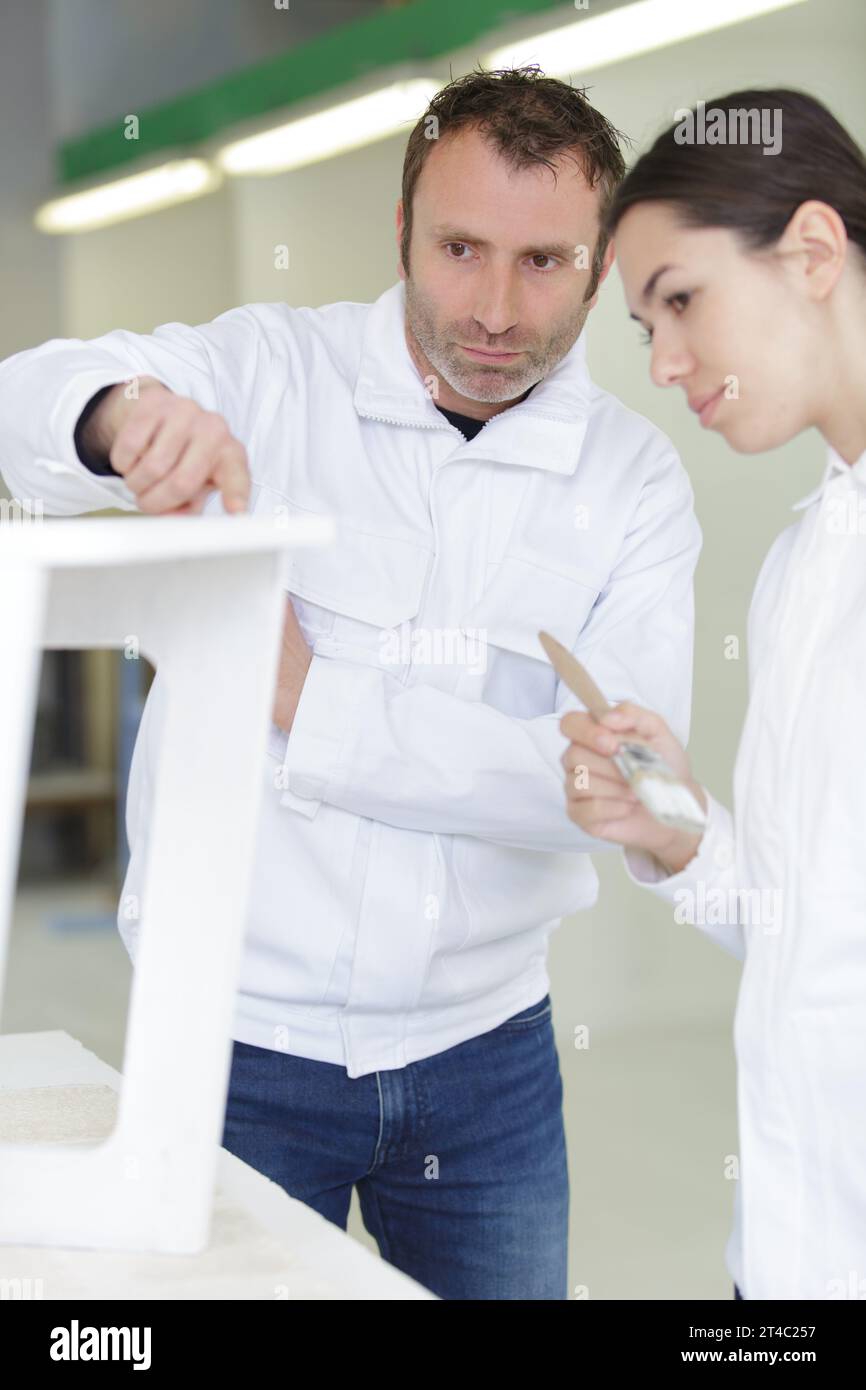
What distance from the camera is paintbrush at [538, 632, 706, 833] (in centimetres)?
100

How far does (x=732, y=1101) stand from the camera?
4.02m

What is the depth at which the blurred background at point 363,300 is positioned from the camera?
12.5 feet

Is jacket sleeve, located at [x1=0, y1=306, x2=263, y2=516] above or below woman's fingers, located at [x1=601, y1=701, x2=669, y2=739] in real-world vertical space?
above

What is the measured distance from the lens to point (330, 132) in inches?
200

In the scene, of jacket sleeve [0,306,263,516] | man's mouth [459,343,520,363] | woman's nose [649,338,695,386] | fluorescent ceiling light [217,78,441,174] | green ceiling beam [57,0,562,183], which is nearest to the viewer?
woman's nose [649,338,695,386]

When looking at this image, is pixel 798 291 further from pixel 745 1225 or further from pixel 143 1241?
pixel 143 1241

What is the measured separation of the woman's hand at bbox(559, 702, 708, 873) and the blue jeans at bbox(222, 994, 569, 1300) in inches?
19.3

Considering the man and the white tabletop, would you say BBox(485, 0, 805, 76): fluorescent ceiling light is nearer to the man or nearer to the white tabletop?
the man

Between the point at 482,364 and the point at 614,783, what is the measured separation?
1.79 feet

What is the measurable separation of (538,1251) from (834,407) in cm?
90

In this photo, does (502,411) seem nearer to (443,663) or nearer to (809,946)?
(443,663)

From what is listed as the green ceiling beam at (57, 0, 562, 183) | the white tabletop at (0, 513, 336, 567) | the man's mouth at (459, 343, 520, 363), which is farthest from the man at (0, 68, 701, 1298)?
the green ceiling beam at (57, 0, 562, 183)

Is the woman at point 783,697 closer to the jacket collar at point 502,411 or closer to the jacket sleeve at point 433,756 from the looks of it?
the jacket sleeve at point 433,756

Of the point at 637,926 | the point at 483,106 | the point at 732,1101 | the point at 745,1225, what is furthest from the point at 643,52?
the point at 745,1225
